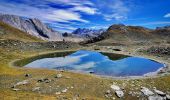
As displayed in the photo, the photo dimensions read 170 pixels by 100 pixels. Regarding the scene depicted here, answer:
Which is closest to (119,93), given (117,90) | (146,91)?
(117,90)

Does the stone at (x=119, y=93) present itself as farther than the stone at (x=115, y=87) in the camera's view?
No

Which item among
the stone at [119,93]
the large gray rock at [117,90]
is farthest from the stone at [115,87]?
the stone at [119,93]

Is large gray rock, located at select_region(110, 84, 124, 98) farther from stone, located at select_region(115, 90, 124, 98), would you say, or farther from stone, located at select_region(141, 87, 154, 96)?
stone, located at select_region(141, 87, 154, 96)

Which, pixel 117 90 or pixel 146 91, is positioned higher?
pixel 117 90

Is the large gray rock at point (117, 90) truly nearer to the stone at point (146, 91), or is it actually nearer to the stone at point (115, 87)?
the stone at point (115, 87)

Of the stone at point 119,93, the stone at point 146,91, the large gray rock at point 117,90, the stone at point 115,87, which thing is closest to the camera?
the stone at point 119,93

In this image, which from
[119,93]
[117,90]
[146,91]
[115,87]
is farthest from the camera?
[115,87]

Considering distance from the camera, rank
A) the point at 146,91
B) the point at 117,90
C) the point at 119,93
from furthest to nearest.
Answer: the point at 146,91 < the point at 117,90 < the point at 119,93

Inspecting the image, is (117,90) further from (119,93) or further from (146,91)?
(146,91)

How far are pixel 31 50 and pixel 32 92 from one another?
6312 cm

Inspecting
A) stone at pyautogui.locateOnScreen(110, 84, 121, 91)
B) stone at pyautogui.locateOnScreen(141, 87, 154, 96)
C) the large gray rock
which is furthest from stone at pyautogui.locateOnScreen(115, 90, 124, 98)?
stone at pyautogui.locateOnScreen(141, 87, 154, 96)

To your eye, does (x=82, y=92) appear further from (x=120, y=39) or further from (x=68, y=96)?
(x=120, y=39)

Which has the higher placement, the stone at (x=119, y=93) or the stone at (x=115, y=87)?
the stone at (x=115, y=87)

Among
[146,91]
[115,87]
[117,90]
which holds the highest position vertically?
[115,87]
